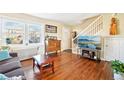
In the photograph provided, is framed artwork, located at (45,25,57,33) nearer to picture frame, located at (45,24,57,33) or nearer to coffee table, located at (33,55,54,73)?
picture frame, located at (45,24,57,33)

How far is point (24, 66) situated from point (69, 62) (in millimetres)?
1200

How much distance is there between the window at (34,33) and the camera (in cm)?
242

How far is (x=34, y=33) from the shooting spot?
250cm

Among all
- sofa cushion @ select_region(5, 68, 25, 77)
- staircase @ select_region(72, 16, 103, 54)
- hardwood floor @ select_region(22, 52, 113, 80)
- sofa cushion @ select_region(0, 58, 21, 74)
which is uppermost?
staircase @ select_region(72, 16, 103, 54)

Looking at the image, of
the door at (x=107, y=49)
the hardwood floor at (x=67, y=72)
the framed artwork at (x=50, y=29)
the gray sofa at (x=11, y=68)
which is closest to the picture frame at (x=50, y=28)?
the framed artwork at (x=50, y=29)

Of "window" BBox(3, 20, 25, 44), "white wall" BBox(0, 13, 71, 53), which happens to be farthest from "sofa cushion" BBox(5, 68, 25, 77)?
"white wall" BBox(0, 13, 71, 53)

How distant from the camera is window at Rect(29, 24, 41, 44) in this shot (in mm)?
2420

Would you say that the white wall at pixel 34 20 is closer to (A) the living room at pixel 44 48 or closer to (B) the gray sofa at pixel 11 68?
(A) the living room at pixel 44 48

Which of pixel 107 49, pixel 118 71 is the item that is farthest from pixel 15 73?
pixel 107 49

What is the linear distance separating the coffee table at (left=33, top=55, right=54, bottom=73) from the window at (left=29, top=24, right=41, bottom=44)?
0.38 m

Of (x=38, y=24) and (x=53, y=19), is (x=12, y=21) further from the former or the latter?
(x=53, y=19)

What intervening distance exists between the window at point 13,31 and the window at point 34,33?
0.50 ft
